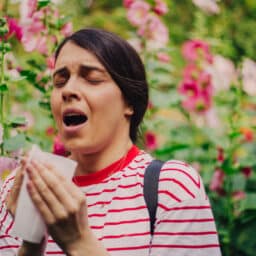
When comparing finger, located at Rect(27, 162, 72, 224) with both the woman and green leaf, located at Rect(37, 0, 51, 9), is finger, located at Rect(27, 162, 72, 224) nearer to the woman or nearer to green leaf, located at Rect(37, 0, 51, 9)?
the woman

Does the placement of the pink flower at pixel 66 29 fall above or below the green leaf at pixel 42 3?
below

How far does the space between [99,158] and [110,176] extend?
5cm

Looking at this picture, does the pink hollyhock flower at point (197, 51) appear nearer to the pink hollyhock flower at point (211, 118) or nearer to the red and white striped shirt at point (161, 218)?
the pink hollyhock flower at point (211, 118)

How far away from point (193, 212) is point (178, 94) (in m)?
1.39

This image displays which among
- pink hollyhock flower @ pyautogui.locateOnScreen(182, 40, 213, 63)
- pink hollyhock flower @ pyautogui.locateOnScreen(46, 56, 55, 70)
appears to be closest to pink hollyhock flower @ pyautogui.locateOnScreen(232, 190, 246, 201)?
pink hollyhock flower @ pyautogui.locateOnScreen(182, 40, 213, 63)

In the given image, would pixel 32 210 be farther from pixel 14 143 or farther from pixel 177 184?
pixel 14 143

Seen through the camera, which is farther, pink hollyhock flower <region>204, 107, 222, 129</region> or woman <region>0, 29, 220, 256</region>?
pink hollyhock flower <region>204, 107, 222, 129</region>

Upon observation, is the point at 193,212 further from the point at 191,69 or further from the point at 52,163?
the point at 191,69

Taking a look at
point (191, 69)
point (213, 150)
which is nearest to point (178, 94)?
point (191, 69)

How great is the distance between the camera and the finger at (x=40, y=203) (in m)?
1.08

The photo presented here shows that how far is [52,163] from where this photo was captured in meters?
1.14

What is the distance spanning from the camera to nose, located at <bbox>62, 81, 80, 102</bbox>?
52.4 inches

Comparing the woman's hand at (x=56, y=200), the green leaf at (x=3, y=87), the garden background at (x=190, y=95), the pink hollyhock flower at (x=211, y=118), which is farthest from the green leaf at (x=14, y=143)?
the pink hollyhock flower at (x=211, y=118)

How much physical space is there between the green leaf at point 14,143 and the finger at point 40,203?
2.11 ft
